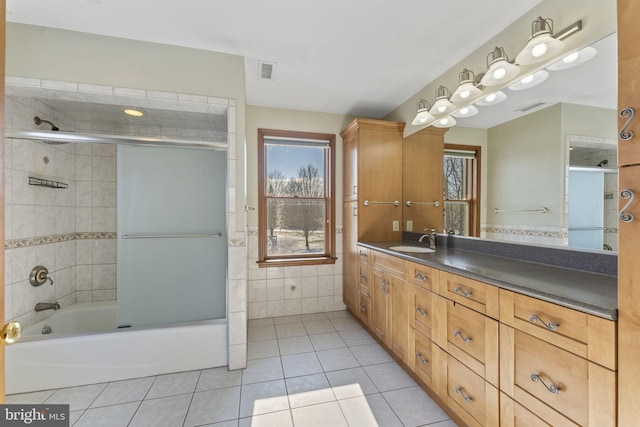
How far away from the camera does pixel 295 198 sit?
320 cm

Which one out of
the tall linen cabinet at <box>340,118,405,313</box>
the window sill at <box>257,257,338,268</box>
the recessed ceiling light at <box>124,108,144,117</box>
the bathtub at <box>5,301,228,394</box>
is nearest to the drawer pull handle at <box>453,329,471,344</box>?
the tall linen cabinet at <box>340,118,405,313</box>

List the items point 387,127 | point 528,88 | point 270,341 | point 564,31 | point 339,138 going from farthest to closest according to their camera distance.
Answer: point 339,138, point 387,127, point 270,341, point 528,88, point 564,31

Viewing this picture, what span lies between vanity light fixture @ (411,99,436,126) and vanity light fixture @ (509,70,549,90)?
0.76 metres

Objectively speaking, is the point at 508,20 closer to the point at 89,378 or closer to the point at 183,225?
the point at 183,225

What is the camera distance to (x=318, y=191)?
10.8 feet

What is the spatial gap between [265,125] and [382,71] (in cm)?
142

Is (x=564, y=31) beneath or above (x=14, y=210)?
above

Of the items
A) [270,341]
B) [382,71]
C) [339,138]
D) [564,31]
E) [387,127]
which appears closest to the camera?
[564,31]

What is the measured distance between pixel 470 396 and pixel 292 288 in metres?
2.09

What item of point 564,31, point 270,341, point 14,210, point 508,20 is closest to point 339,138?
point 508,20

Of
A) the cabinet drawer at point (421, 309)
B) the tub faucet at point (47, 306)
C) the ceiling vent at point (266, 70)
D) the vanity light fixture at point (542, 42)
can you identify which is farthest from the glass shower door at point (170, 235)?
the vanity light fixture at point (542, 42)

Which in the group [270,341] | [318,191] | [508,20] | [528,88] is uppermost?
[508,20]

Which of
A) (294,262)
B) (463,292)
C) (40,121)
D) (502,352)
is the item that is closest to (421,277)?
(463,292)

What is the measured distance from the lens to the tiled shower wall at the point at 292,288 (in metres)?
3.02
